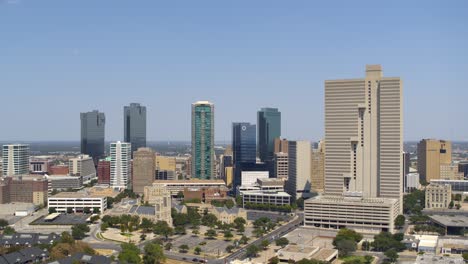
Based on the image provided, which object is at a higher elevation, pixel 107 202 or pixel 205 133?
pixel 205 133

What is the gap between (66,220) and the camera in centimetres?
4094

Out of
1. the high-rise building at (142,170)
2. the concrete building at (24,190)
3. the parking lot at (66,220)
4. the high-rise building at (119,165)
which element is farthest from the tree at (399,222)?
the high-rise building at (119,165)

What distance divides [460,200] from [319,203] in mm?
20389

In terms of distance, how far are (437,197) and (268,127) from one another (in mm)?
37055

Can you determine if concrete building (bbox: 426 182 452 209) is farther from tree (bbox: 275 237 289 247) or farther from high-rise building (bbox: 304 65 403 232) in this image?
tree (bbox: 275 237 289 247)

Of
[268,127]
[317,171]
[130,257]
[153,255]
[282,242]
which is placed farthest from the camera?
[268,127]

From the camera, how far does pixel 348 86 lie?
130 feet

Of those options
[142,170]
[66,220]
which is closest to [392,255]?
[66,220]

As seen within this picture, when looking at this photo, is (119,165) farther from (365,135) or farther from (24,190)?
(365,135)

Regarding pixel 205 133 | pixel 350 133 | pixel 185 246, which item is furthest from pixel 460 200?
pixel 185 246

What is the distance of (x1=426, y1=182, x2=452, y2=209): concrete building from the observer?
155ft

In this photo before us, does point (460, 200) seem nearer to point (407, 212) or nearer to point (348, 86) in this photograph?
point (407, 212)

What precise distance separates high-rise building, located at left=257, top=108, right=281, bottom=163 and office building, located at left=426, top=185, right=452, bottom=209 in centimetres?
3322

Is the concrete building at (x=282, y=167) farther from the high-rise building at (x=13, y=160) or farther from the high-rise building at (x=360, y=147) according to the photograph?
the high-rise building at (x=13, y=160)
